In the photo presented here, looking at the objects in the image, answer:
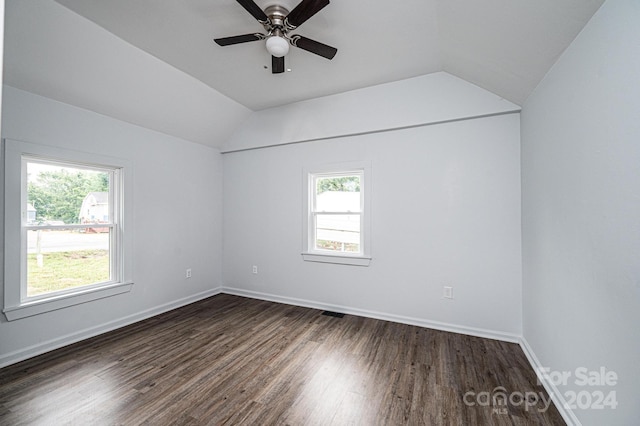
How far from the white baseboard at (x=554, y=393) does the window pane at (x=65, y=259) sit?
442 centimetres

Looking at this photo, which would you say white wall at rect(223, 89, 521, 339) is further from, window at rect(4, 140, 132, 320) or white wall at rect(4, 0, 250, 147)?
window at rect(4, 140, 132, 320)

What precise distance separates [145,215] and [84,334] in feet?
4.68

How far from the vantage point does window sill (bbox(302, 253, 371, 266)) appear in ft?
11.7

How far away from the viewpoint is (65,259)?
2.93 meters

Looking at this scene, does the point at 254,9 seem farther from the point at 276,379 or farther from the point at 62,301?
the point at 62,301

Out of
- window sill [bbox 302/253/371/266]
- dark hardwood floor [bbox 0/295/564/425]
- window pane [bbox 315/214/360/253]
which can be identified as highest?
window pane [bbox 315/214/360/253]

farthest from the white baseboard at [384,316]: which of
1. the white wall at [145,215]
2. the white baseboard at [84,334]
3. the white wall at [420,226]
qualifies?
the white baseboard at [84,334]

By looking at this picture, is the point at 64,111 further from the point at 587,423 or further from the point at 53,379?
the point at 587,423

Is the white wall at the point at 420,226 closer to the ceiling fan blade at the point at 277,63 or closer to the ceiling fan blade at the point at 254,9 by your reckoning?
the ceiling fan blade at the point at 277,63

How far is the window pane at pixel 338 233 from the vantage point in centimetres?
377

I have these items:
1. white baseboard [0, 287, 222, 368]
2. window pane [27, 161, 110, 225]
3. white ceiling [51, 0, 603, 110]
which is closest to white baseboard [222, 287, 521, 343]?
white baseboard [0, 287, 222, 368]

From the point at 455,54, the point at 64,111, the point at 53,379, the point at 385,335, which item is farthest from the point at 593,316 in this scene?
the point at 64,111

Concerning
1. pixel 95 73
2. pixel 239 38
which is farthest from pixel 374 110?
pixel 95 73

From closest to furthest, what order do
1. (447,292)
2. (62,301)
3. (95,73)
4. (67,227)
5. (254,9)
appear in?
1. (254,9)
2. (95,73)
3. (62,301)
4. (67,227)
5. (447,292)
